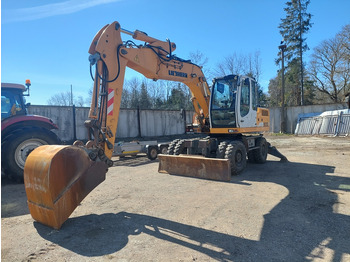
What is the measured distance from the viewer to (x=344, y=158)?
9.62m

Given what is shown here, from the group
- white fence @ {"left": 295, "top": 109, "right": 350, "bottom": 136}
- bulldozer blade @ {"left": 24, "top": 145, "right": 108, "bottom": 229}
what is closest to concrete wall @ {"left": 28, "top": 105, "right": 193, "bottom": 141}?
bulldozer blade @ {"left": 24, "top": 145, "right": 108, "bottom": 229}

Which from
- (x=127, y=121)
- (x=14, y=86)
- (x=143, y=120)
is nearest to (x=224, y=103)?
(x=14, y=86)

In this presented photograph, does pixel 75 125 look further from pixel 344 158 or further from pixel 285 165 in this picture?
pixel 344 158

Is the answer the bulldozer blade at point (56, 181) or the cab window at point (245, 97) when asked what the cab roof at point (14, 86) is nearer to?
the bulldozer blade at point (56, 181)

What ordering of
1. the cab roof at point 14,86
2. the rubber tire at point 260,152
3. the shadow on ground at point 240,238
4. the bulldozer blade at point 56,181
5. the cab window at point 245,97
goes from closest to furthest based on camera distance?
the shadow on ground at point 240,238 < the bulldozer blade at point 56,181 < the cab roof at point 14,86 < the cab window at point 245,97 < the rubber tire at point 260,152

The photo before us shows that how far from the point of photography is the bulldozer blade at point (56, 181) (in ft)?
11.5

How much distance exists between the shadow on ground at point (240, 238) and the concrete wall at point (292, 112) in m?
18.5

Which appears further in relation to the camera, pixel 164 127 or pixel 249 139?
pixel 164 127

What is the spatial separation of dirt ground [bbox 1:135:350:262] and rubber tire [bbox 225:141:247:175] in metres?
0.57

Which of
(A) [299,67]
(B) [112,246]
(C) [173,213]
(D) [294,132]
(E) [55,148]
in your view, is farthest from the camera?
(A) [299,67]

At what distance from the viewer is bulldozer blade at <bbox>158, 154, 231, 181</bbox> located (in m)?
6.36

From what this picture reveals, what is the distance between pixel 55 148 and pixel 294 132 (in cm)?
2213

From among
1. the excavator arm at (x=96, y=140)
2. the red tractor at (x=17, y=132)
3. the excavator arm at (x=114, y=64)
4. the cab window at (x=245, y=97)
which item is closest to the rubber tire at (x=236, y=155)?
the cab window at (x=245, y=97)

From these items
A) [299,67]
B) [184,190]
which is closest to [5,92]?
[184,190]
